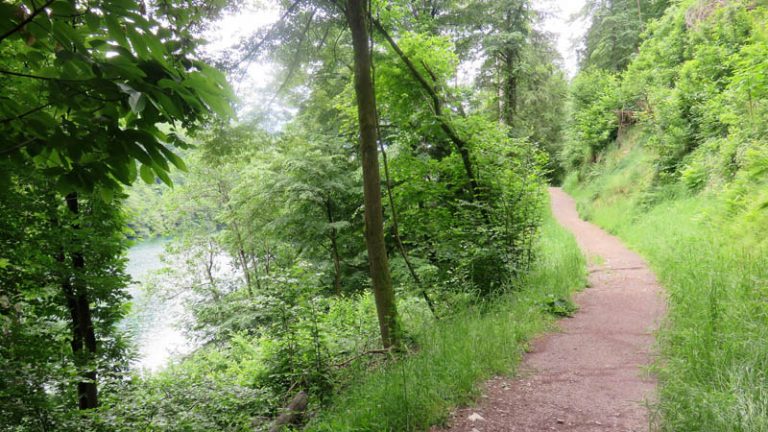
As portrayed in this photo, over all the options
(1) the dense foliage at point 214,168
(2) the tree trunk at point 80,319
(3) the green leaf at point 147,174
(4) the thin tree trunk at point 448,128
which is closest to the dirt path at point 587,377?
(1) the dense foliage at point 214,168

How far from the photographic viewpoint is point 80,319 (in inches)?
195

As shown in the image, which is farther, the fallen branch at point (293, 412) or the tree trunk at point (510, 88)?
the tree trunk at point (510, 88)

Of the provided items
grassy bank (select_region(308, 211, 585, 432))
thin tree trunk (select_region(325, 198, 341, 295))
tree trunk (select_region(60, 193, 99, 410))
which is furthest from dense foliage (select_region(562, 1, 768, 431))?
thin tree trunk (select_region(325, 198, 341, 295))

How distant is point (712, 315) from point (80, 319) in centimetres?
703

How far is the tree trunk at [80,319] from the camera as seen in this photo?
186 inches

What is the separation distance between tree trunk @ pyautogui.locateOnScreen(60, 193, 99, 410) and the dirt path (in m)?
4.44

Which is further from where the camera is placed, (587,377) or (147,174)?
(587,377)

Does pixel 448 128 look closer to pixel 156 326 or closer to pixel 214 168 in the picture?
pixel 214 168

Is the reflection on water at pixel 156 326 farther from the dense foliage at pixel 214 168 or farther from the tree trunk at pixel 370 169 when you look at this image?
the tree trunk at pixel 370 169

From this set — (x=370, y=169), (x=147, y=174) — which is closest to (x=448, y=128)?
(x=370, y=169)

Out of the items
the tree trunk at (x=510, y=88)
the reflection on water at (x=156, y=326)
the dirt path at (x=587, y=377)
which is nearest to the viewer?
the dirt path at (x=587, y=377)

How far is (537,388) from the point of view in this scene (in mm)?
3701

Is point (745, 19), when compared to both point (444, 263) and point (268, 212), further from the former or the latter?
point (268, 212)

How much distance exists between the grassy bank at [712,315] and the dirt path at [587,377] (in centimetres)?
30
